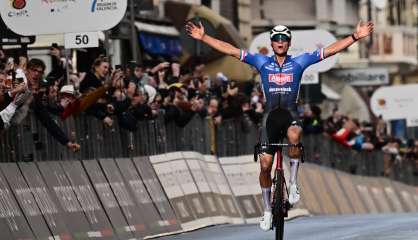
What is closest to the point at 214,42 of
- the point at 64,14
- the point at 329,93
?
the point at 64,14

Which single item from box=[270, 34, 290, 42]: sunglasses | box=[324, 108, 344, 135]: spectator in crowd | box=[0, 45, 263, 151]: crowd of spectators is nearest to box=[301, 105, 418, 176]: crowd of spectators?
box=[324, 108, 344, 135]: spectator in crowd

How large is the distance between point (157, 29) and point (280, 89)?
2649cm

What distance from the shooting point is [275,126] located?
19.8 m

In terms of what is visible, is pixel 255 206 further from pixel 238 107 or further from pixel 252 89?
pixel 252 89

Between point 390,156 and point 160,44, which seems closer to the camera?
point 160,44

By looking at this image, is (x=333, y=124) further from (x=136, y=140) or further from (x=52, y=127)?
(x=52, y=127)

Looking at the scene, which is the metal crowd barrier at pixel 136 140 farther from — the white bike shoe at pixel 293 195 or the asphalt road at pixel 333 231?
the white bike shoe at pixel 293 195

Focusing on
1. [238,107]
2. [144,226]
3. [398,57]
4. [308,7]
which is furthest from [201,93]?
[398,57]

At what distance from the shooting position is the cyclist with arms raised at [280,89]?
1975 centimetres

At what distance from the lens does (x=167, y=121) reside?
2762 centimetres

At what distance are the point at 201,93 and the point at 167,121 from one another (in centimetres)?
281

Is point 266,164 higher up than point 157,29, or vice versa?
point 157,29

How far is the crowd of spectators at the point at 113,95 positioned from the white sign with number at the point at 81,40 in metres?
0.37

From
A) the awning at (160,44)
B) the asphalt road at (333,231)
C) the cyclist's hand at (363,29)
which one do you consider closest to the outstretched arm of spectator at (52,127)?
the asphalt road at (333,231)
